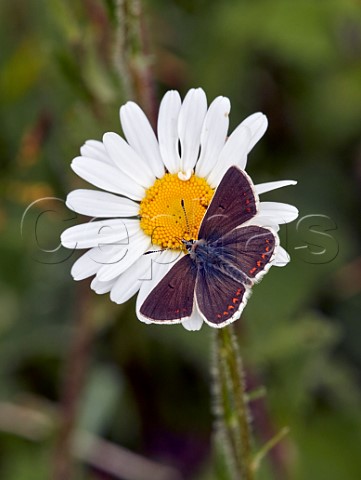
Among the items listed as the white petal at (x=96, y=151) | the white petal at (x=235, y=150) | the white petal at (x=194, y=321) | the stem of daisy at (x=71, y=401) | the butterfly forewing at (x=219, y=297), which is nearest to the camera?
the butterfly forewing at (x=219, y=297)

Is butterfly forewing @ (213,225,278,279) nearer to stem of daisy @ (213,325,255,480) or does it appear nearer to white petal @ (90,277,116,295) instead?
Result: stem of daisy @ (213,325,255,480)

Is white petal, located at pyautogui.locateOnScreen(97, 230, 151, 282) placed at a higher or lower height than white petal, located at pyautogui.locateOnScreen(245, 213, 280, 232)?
lower

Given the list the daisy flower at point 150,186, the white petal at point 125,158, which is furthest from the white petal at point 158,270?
the white petal at point 125,158

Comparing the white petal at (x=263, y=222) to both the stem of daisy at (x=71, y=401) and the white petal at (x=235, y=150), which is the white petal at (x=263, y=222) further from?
the stem of daisy at (x=71, y=401)

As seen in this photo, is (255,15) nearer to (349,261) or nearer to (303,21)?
(303,21)

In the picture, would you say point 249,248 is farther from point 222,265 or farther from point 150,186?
point 150,186

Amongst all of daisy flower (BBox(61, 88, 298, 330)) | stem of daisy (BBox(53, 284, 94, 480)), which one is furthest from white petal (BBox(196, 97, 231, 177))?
stem of daisy (BBox(53, 284, 94, 480))
